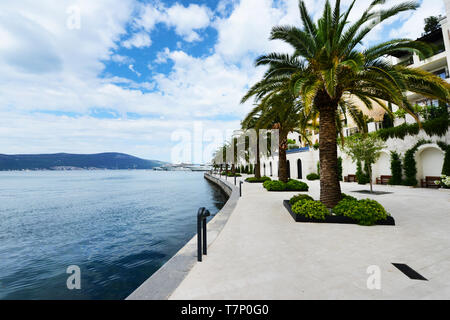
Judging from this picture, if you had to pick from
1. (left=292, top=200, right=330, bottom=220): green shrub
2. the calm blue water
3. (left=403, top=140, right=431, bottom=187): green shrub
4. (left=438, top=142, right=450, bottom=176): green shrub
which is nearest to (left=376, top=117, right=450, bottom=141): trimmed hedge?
(left=438, top=142, right=450, bottom=176): green shrub

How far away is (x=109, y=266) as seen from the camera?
6781 mm

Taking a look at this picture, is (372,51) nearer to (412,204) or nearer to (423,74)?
(423,74)

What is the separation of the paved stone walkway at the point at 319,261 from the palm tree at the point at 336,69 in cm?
265

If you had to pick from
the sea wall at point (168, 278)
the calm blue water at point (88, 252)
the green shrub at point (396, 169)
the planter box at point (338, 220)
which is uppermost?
the green shrub at point (396, 169)

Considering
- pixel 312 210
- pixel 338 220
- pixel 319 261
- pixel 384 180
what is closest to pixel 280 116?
pixel 312 210

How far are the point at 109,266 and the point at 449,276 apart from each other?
8.42 meters

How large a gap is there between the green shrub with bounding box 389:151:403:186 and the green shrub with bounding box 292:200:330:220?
49.8 ft

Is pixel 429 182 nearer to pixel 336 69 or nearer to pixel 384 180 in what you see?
pixel 384 180

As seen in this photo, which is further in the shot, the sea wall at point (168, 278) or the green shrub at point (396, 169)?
the green shrub at point (396, 169)

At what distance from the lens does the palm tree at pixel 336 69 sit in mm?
7156

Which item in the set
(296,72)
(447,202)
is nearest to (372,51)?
(296,72)

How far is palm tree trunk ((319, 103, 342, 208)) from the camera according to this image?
27.9 ft

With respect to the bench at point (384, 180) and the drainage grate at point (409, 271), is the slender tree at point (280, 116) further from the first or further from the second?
the bench at point (384, 180)

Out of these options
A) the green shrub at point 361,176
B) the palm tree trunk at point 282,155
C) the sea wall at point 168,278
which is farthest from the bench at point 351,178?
the sea wall at point 168,278
